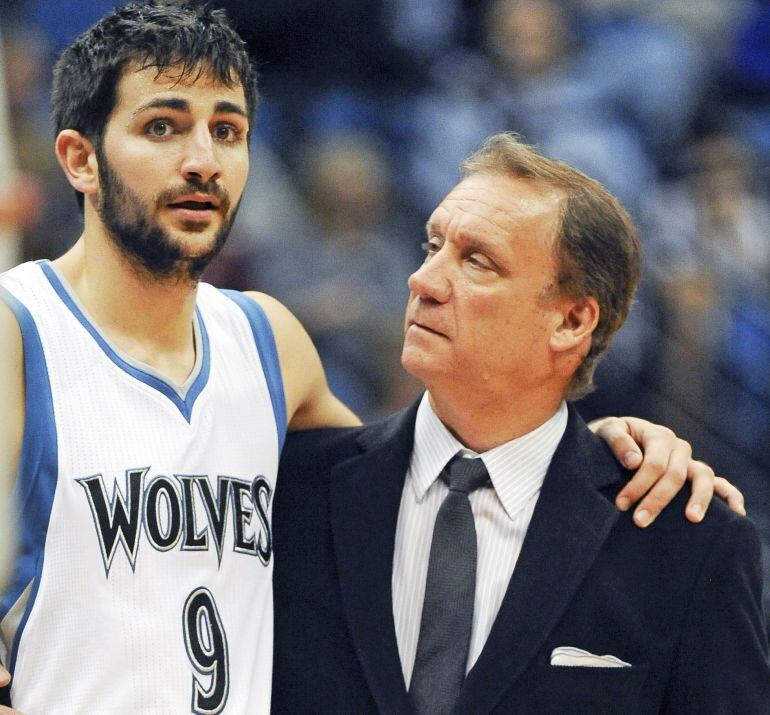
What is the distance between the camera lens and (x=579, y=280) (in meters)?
3.27

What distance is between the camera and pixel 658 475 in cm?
303

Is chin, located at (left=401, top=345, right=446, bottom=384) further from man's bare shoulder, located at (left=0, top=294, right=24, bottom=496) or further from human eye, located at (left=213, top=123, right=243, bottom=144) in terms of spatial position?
man's bare shoulder, located at (left=0, top=294, right=24, bottom=496)

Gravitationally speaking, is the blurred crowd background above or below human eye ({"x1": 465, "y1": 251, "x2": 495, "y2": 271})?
above

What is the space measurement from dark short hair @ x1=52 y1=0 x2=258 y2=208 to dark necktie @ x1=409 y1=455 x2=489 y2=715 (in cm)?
116

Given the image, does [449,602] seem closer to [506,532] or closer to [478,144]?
[506,532]

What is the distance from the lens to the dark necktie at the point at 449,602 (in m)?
2.90

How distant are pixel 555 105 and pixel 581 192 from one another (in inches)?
152

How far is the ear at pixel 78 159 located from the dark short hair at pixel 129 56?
0.02 m

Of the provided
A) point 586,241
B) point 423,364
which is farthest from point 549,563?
point 586,241

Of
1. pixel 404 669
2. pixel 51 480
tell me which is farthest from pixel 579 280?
pixel 51 480

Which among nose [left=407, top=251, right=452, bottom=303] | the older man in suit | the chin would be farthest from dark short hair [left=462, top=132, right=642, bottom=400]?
the chin

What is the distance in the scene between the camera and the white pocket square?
2.88m

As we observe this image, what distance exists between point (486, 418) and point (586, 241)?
1.75 ft

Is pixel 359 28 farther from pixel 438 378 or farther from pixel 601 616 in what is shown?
pixel 601 616
